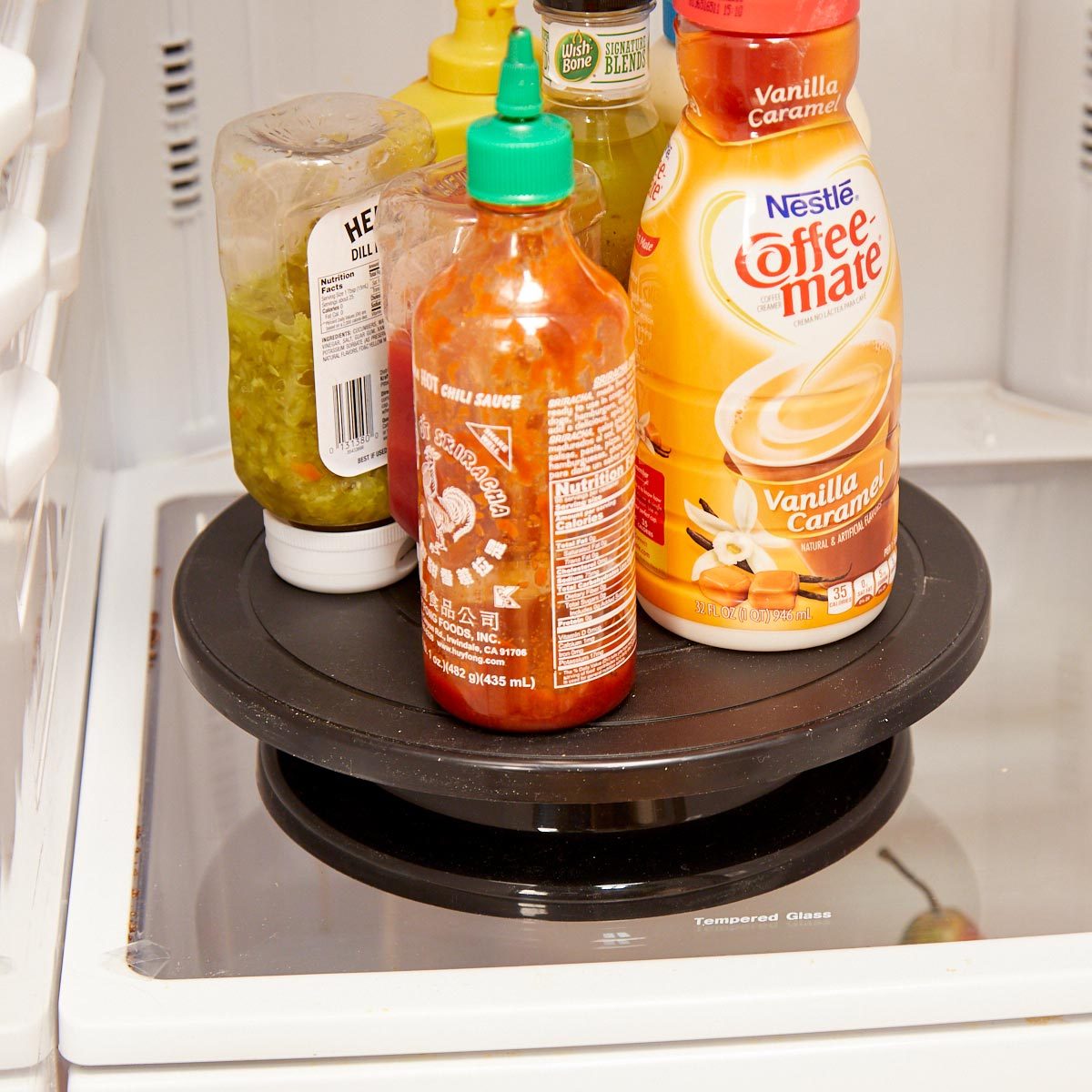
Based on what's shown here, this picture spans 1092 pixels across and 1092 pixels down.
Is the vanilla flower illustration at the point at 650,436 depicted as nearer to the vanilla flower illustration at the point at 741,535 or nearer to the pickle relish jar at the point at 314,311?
the vanilla flower illustration at the point at 741,535

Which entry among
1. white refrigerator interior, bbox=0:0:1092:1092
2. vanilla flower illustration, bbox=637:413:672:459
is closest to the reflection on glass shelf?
white refrigerator interior, bbox=0:0:1092:1092

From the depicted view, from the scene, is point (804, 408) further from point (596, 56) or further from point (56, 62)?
point (56, 62)

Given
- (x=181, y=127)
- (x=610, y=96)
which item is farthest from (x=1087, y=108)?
(x=181, y=127)

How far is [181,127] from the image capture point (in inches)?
44.1

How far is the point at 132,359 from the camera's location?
1171mm

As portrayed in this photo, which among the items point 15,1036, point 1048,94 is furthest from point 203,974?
point 1048,94

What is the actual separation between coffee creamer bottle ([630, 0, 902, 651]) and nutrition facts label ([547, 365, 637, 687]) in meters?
0.05

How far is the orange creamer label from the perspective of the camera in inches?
26.9

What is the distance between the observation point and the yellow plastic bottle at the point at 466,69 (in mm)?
811

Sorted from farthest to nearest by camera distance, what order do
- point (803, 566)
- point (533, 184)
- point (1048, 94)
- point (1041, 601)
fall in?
point (1048, 94) → point (1041, 601) → point (803, 566) → point (533, 184)

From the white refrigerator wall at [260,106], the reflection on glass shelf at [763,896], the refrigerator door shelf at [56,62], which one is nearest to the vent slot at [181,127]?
the white refrigerator wall at [260,106]

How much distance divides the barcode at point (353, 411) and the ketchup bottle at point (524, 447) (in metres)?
0.11

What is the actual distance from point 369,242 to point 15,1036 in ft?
1.26

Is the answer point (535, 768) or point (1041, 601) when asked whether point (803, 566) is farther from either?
point (1041, 601)
